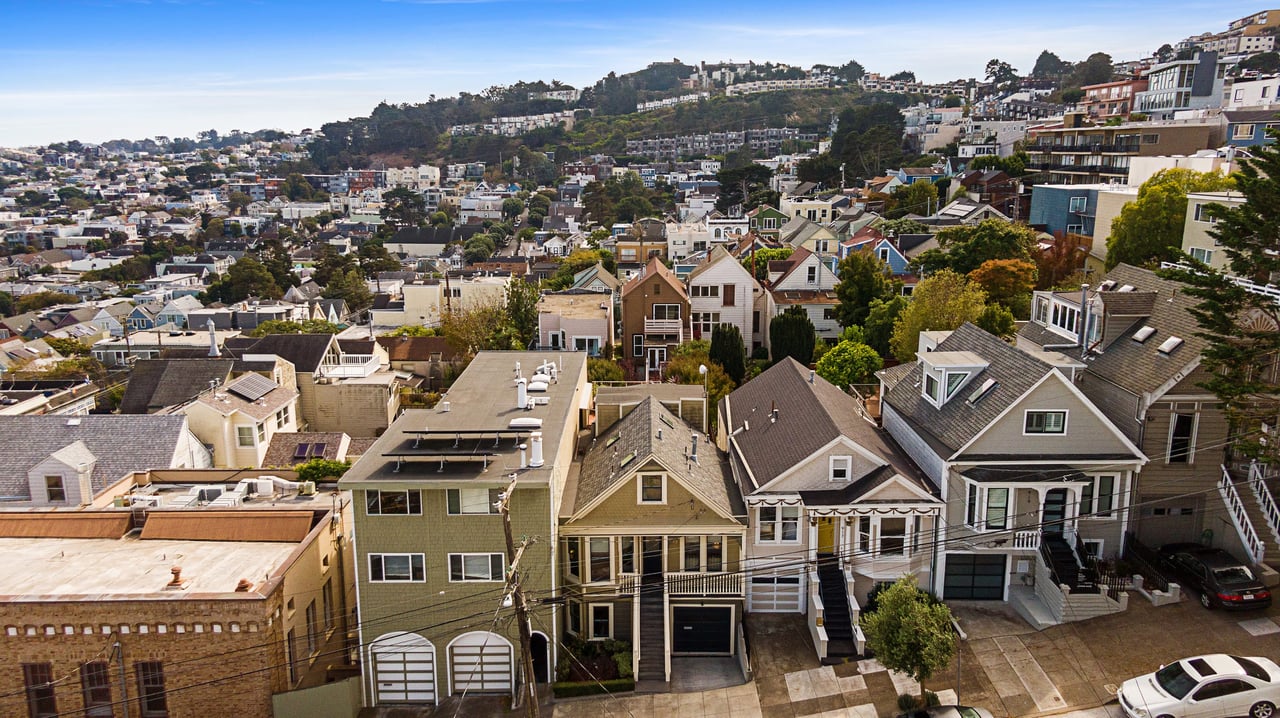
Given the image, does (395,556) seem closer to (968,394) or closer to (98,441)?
(968,394)

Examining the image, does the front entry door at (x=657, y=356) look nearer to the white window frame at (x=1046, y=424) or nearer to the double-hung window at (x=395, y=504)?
the white window frame at (x=1046, y=424)

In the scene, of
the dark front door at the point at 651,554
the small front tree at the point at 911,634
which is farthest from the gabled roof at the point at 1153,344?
the dark front door at the point at 651,554

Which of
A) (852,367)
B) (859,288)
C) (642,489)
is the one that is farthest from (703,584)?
(859,288)

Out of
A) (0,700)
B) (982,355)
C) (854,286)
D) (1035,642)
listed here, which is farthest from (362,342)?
(1035,642)

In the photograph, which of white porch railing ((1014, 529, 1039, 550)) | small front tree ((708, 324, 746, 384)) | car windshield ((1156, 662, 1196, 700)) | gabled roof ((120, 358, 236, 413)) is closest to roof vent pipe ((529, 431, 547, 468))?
white porch railing ((1014, 529, 1039, 550))

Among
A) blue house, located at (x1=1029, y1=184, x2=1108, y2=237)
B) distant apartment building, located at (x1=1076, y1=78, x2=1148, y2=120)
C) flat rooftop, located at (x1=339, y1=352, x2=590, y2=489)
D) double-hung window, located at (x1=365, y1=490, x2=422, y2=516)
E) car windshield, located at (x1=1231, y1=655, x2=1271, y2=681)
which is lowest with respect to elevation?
car windshield, located at (x1=1231, y1=655, x2=1271, y2=681)

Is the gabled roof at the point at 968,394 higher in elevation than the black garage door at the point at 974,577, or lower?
higher

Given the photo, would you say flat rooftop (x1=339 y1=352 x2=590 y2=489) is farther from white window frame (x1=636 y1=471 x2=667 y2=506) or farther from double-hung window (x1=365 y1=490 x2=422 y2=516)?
white window frame (x1=636 y1=471 x2=667 y2=506)
